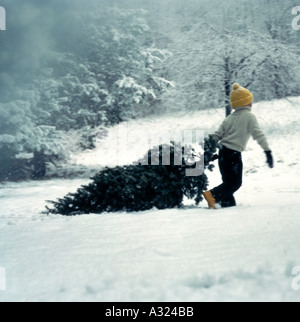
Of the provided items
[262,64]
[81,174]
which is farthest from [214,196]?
[262,64]

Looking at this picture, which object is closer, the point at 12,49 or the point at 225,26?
the point at 12,49

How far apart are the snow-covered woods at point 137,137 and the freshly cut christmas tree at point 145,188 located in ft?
0.79

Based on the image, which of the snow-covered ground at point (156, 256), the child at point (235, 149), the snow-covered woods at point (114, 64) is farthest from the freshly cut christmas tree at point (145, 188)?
the snow-covered woods at point (114, 64)

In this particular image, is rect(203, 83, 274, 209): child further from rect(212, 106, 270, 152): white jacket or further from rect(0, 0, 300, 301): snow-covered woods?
rect(0, 0, 300, 301): snow-covered woods

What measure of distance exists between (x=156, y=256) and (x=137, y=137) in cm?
1232

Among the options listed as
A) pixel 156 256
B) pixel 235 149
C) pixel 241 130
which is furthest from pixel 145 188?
pixel 156 256

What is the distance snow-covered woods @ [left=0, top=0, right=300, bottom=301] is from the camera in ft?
6.30

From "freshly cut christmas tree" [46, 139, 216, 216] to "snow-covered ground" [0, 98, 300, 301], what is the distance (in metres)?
0.34

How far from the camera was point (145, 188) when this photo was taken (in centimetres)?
389

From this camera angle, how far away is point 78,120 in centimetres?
1231

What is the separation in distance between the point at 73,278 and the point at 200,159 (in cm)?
239

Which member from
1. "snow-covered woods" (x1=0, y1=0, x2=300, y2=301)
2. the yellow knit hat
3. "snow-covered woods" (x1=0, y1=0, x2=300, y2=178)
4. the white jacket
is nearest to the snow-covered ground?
"snow-covered woods" (x1=0, y1=0, x2=300, y2=301)

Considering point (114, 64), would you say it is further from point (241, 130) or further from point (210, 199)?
point (210, 199)
